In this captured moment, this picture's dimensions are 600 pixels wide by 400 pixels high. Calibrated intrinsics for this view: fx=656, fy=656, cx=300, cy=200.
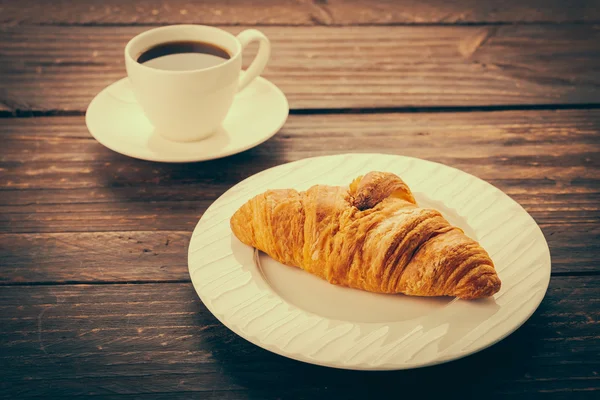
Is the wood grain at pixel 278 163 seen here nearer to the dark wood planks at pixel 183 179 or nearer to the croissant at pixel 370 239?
the dark wood planks at pixel 183 179

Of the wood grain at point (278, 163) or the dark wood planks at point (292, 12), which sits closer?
the wood grain at point (278, 163)

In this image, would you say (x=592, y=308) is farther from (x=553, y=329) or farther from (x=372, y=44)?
(x=372, y=44)

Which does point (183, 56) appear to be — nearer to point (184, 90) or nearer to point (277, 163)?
point (184, 90)

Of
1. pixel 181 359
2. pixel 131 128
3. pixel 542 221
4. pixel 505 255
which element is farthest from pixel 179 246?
pixel 542 221

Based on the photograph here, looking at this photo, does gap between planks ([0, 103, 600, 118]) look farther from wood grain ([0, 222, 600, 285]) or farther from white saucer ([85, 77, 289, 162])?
wood grain ([0, 222, 600, 285])

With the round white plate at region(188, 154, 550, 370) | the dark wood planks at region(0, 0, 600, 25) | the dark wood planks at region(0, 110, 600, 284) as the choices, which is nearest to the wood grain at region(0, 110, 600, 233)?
the dark wood planks at region(0, 110, 600, 284)

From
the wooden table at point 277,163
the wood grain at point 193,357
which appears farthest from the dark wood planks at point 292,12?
the wood grain at point 193,357
